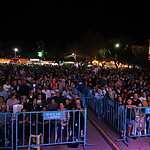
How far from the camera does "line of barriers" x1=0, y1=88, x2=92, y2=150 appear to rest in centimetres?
627

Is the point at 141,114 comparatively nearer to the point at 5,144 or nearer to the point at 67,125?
the point at 67,125

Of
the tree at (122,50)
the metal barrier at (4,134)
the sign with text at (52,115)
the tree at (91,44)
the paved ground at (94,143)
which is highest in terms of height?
the tree at (91,44)

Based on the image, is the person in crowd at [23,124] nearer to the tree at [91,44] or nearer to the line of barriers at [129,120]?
the line of barriers at [129,120]

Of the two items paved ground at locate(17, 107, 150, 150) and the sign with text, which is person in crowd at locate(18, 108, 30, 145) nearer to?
the sign with text

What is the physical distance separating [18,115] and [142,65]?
26.3 meters

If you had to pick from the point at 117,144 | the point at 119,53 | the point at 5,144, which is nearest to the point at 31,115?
the point at 5,144

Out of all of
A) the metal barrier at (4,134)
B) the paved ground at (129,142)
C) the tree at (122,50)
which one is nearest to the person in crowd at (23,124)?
the metal barrier at (4,134)

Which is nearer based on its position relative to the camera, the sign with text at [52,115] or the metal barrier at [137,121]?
the sign with text at [52,115]

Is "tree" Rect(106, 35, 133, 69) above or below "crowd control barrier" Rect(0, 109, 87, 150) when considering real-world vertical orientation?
above

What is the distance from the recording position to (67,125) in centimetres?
684

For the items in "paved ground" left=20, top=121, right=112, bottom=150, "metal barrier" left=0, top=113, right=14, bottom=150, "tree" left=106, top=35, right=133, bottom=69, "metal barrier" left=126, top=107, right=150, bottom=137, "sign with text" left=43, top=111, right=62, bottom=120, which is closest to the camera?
"sign with text" left=43, top=111, right=62, bottom=120

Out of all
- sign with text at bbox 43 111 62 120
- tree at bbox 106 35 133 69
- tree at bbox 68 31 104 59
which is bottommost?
sign with text at bbox 43 111 62 120

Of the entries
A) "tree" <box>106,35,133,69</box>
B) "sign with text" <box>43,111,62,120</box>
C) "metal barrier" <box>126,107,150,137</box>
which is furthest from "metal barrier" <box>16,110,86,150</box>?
"tree" <box>106,35,133,69</box>

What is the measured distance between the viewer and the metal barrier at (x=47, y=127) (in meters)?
6.35
